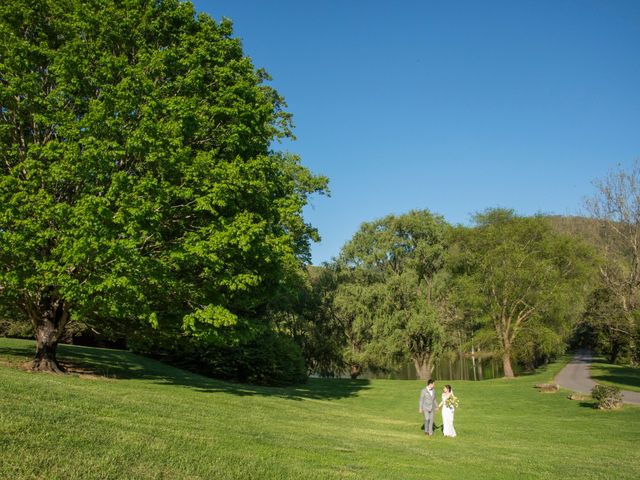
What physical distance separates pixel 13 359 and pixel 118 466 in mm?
16231

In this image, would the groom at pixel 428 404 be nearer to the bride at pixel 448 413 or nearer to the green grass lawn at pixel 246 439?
the bride at pixel 448 413

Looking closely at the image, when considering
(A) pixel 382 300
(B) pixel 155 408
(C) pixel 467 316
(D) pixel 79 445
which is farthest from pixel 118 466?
(C) pixel 467 316

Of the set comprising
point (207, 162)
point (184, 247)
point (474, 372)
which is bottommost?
point (474, 372)

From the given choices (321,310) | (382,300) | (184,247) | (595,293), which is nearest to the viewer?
(184,247)

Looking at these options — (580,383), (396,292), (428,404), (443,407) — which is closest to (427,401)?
(428,404)

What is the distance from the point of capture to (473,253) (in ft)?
168

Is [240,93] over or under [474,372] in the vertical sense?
over

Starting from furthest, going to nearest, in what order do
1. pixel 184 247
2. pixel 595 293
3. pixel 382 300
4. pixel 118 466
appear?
pixel 595 293, pixel 382 300, pixel 184 247, pixel 118 466

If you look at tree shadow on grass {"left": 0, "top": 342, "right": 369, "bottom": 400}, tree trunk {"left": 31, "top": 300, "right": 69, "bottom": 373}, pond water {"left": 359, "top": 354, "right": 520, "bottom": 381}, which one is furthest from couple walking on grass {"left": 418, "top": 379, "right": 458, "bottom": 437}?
pond water {"left": 359, "top": 354, "right": 520, "bottom": 381}

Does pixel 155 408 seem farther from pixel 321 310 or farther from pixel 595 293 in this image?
pixel 595 293

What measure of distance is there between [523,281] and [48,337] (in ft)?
135

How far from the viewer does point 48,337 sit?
1906 centimetres

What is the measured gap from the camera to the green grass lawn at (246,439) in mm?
7785

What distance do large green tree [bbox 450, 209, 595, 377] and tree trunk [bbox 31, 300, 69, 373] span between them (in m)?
38.4
